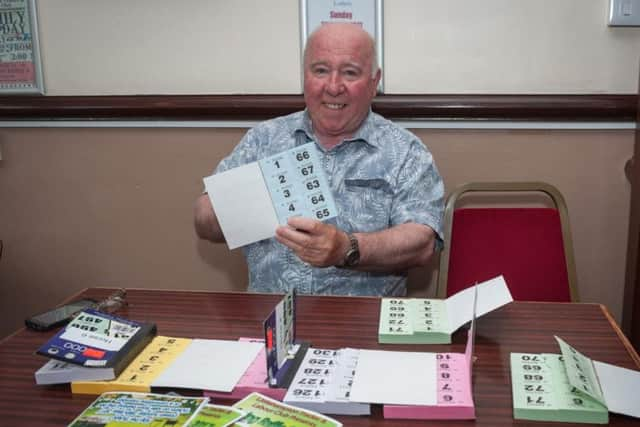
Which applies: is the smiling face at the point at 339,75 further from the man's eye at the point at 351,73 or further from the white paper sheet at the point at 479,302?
the white paper sheet at the point at 479,302

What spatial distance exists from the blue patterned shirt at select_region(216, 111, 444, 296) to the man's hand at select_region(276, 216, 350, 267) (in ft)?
0.92

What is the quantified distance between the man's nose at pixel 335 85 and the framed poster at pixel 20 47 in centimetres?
131

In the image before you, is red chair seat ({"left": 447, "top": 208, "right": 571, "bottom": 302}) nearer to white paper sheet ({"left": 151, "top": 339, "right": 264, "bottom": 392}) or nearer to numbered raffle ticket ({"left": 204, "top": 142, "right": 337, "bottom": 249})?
numbered raffle ticket ({"left": 204, "top": 142, "right": 337, "bottom": 249})

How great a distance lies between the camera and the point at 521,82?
2227 mm

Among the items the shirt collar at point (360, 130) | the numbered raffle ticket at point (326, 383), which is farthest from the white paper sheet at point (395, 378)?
the shirt collar at point (360, 130)

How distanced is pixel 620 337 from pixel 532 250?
29.3 inches

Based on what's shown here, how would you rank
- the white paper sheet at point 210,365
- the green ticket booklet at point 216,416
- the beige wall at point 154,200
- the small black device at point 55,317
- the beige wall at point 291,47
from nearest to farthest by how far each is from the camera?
the green ticket booklet at point 216,416 → the white paper sheet at point 210,365 → the small black device at point 55,317 → the beige wall at point 291,47 → the beige wall at point 154,200

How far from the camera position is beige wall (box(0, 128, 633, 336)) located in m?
2.29

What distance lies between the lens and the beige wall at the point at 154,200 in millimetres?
2285

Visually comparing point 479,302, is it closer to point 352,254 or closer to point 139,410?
point 352,254

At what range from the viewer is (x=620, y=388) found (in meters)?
1.02

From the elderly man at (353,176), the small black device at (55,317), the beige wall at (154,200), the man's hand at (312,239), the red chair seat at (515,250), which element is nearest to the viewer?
the small black device at (55,317)

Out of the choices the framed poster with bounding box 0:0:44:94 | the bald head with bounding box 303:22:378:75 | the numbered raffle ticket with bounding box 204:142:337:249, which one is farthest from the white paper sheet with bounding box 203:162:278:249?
the framed poster with bounding box 0:0:44:94

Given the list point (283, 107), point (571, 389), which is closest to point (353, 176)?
point (283, 107)
